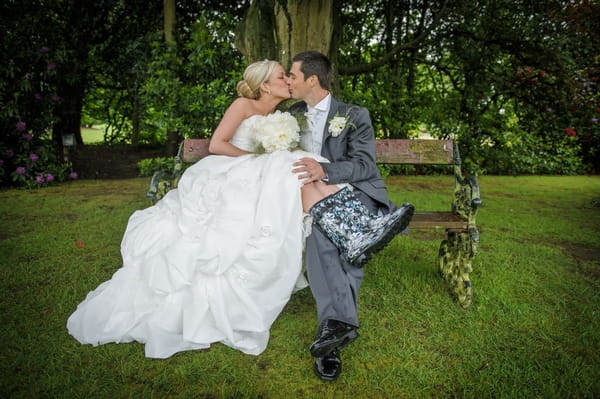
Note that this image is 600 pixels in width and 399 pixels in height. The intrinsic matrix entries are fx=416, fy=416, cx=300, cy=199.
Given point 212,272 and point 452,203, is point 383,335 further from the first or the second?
point 452,203

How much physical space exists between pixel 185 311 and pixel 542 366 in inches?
85.4

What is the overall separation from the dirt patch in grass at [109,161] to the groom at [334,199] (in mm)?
7338

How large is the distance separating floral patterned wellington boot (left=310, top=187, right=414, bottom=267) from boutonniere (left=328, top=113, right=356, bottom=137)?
459mm

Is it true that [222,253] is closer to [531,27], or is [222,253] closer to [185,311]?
[185,311]

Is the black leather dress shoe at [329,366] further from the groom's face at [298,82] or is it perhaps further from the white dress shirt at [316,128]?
the groom's face at [298,82]

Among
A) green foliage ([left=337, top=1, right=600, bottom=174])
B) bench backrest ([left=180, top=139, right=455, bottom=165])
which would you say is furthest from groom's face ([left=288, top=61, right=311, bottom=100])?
green foliage ([left=337, top=1, right=600, bottom=174])

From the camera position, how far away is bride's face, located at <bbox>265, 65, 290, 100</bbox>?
346cm

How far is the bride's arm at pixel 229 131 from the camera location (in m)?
3.29

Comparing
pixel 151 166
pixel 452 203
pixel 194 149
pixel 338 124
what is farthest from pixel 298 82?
pixel 151 166

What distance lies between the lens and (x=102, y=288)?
120 inches

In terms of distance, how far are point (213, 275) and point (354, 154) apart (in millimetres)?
1335

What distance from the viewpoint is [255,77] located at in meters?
3.45

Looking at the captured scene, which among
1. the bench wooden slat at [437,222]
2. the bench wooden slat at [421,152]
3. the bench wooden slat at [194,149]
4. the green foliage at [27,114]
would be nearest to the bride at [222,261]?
the bench wooden slat at [437,222]

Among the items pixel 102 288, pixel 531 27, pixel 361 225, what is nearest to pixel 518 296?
pixel 361 225
